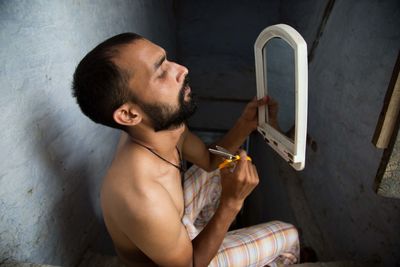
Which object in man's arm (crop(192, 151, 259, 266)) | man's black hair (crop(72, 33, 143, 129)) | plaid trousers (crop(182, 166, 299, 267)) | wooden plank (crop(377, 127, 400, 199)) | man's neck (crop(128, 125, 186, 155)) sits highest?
man's black hair (crop(72, 33, 143, 129))

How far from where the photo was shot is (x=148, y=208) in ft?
3.01

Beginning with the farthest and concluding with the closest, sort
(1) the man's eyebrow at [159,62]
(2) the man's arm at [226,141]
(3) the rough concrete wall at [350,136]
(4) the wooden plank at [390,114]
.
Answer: (2) the man's arm at [226,141]
(3) the rough concrete wall at [350,136]
(1) the man's eyebrow at [159,62]
(4) the wooden plank at [390,114]

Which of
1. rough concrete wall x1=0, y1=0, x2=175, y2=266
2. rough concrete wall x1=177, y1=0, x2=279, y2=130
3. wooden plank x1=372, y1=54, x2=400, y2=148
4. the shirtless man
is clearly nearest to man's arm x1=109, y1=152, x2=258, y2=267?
the shirtless man

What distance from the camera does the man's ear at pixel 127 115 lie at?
101 centimetres

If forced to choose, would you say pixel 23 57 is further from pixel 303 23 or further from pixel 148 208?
pixel 303 23

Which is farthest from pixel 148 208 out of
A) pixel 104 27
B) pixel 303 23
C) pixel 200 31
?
pixel 200 31

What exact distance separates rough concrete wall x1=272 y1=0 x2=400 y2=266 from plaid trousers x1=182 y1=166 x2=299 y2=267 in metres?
0.31

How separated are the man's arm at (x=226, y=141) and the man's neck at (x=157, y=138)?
0.29 m

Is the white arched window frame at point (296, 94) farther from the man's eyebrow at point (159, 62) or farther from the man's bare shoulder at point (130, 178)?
the man's bare shoulder at point (130, 178)

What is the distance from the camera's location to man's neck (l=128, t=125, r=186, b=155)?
3.70 ft

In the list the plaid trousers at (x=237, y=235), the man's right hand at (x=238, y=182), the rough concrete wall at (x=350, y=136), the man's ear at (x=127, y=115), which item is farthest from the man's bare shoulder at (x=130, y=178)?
the rough concrete wall at (x=350, y=136)

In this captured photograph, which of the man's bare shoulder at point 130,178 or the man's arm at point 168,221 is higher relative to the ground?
the man's bare shoulder at point 130,178

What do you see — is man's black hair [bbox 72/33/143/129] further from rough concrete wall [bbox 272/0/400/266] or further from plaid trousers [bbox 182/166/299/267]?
rough concrete wall [bbox 272/0/400/266]

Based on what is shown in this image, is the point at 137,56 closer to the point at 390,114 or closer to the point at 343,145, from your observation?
Result: the point at 390,114
